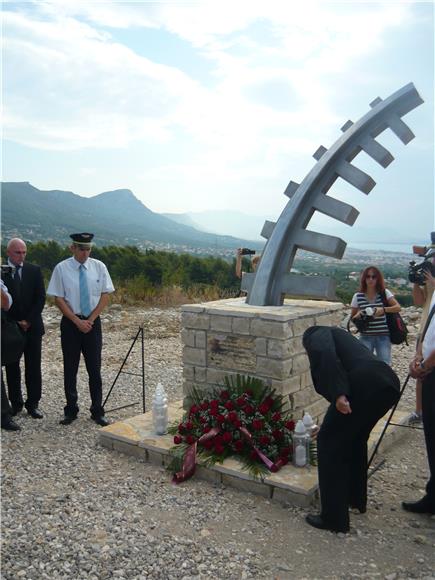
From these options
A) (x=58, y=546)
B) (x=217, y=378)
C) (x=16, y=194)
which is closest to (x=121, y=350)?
(x=217, y=378)

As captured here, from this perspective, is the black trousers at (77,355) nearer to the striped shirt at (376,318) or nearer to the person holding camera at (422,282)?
the striped shirt at (376,318)

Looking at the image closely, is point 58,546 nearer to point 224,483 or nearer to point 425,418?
point 224,483

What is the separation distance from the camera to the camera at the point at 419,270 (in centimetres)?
459

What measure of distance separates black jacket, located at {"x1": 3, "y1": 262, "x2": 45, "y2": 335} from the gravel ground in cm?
125

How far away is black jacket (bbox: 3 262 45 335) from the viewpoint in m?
5.79

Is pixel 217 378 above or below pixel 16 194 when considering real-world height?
below

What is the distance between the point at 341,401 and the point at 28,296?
12.6 feet

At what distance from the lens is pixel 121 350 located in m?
9.66

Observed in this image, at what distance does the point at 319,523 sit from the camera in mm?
3684

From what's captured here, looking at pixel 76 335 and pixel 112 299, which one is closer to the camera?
pixel 76 335

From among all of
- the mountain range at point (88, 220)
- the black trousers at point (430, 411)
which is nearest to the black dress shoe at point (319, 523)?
the black trousers at point (430, 411)

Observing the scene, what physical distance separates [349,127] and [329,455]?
3.33m

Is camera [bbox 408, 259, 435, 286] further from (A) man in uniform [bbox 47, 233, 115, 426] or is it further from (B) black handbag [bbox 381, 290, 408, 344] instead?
(A) man in uniform [bbox 47, 233, 115, 426]

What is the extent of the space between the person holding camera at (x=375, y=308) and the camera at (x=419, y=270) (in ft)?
2.32
